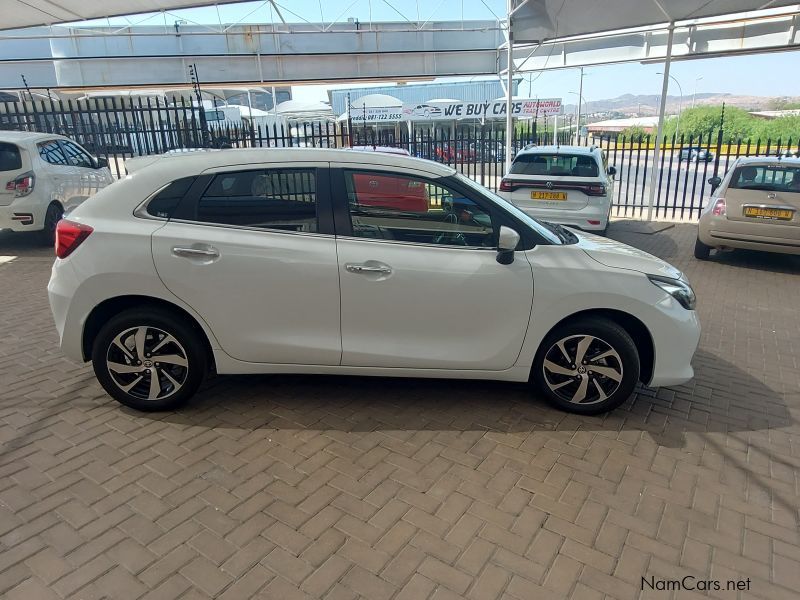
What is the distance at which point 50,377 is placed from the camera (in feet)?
13.9

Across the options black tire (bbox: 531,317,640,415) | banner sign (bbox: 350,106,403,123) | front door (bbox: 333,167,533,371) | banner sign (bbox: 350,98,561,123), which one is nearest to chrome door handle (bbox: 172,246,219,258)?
front door (bbox: 333,167,533,371)

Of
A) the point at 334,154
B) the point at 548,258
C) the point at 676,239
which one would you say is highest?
the point at 334,154

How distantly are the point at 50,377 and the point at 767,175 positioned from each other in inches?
362

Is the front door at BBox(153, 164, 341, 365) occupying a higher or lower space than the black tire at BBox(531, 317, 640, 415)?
higher

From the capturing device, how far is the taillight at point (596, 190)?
27.7ft

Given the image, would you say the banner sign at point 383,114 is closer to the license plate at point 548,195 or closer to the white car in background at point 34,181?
the white car in background at point 34,181

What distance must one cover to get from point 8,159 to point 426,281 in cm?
815

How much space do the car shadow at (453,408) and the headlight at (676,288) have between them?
795 millimetres

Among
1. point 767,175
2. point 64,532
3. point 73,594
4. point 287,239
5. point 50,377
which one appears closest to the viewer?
point 73,594

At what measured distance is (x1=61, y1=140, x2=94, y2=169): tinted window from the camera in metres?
9.30

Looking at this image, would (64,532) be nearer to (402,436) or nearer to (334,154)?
(402,436)

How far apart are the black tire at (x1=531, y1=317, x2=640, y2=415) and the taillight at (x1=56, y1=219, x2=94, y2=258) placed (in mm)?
3089

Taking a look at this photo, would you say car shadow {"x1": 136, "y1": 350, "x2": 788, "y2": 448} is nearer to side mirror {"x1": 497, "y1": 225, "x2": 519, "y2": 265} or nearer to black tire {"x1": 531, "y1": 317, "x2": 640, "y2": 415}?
black tire {"x1": 531, "y1": 317, "x2": 640, "y2": 415}

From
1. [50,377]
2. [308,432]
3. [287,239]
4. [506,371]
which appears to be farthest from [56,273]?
[506,371]
